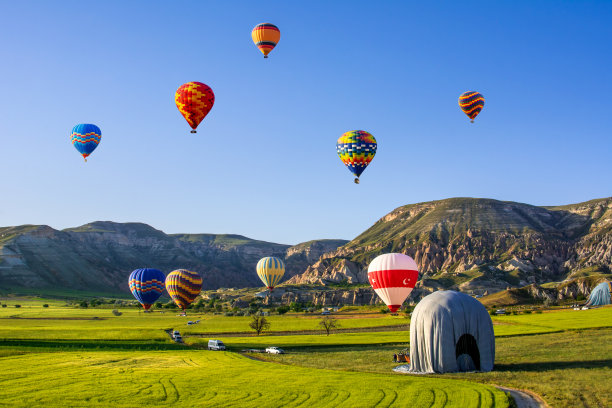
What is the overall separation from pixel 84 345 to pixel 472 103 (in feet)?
181

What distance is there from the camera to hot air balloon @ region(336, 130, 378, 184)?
6856cm

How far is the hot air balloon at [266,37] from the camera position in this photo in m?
66.9

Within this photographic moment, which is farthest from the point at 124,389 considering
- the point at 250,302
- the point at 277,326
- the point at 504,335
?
the point at 250,302

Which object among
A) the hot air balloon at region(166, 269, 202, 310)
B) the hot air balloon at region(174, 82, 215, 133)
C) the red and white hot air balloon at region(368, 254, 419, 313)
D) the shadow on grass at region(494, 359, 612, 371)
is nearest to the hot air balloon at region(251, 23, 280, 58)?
the hot air balloon at region(174, 82, 215, 133)

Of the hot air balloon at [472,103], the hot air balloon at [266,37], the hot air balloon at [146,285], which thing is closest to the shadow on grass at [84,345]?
the hot air balloon at [146,285]

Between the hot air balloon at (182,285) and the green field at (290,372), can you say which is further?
the hot air balloon at (182,285)

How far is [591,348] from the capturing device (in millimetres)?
50031

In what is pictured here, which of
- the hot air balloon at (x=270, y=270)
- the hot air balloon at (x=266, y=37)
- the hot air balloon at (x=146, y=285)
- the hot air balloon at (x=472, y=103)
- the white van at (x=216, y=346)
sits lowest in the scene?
the white van at (x=216, y=346)

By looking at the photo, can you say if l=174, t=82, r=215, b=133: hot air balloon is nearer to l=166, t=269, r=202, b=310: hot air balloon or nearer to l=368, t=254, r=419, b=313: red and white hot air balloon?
l=368, t=254, r=419, b=313: red and white hot air balloon

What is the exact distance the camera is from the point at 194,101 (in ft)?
216

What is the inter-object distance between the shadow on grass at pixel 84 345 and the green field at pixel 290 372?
107 mm

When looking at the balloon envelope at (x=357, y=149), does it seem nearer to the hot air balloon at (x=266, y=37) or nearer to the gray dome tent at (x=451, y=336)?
the hot air balloon at (x=266, y=37)

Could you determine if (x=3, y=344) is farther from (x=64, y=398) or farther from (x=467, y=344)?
(x=467, y=344)

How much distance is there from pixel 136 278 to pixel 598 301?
89406mm
